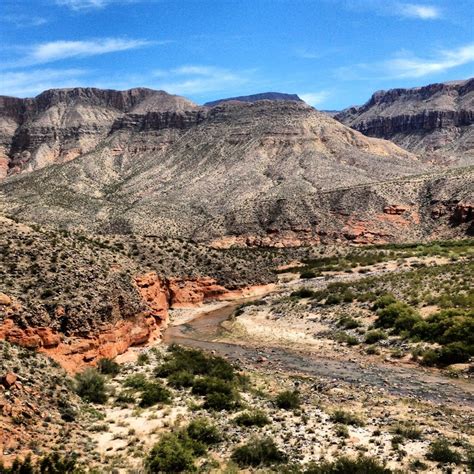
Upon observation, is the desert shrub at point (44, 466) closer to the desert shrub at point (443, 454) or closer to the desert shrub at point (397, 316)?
the desert shrub at point (443, 454)

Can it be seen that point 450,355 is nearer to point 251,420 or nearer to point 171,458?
point 251,420

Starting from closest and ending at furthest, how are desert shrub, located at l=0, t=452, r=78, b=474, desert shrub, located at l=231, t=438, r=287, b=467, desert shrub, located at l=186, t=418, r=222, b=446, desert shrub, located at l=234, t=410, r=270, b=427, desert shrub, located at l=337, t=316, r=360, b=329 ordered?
1. desert shrub, located at l=0, t=452, r=78, b=474
2. desert shrub, located at l=231, t=438, r=287, b=467
3. desert shrub, located at l=186, t=418, r=222, b=446
4. desert shrub, located at l=234, t=410, r=270, b=427
5. desert shrub, located at l=337, t=316, r=360, b=329

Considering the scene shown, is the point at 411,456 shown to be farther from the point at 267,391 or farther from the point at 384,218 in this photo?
the point at 384,218

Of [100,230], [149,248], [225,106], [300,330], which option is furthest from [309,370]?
[225,106]

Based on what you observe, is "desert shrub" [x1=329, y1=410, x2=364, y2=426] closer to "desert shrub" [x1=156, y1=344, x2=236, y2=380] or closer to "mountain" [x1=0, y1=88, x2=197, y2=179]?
"desert shrub" [x1=156, y1=344, x2=236, y2=380]

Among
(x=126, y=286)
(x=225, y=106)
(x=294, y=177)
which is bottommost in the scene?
(x=126, y=286)

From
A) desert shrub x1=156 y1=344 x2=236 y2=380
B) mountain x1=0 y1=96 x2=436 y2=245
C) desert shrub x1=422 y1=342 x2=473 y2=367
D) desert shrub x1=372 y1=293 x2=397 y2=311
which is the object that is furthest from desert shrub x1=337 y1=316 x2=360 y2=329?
mountain x1=0 y1=96 x2=436 y2=245

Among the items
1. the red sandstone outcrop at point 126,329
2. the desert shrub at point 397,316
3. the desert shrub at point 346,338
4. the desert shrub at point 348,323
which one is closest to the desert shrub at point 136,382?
the red sandstone outcrop at point 126,329
